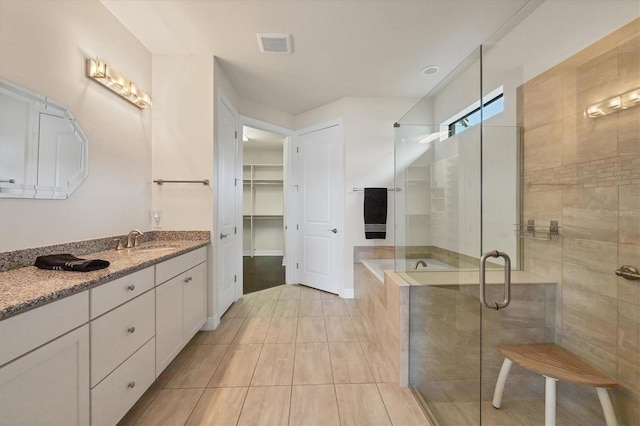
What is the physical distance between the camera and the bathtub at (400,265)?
2104 mm

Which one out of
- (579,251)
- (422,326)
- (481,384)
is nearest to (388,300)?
(422,326)

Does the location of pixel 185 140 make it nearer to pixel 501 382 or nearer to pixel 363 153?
pixel 363 153

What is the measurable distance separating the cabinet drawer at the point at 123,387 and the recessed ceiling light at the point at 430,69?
337 cm

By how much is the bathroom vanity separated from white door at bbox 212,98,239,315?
87 centimetres

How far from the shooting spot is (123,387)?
4.09 feet

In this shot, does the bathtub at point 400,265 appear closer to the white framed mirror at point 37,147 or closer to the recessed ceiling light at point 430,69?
the recessed ceiling light at point 430,69

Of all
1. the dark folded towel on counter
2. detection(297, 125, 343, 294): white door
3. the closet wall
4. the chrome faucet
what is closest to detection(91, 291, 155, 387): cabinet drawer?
the dark folded towel on counter

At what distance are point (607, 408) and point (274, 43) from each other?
324cm

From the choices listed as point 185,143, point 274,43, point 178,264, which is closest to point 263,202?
point 185,143

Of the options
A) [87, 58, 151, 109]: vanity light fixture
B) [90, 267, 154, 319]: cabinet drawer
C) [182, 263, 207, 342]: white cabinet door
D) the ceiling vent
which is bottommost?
[182, 263, 207, 342]: white cabinet door

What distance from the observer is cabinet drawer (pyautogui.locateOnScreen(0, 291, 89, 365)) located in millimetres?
765

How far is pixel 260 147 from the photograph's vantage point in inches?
226

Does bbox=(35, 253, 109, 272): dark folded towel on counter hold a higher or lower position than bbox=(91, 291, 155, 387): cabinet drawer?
higher

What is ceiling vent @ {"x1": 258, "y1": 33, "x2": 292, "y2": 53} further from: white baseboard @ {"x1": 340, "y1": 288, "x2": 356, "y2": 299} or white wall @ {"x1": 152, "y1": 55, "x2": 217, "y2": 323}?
white baseboard @ {"x1": 340, "y1": 288, "x2": 356, "y2": 299}
